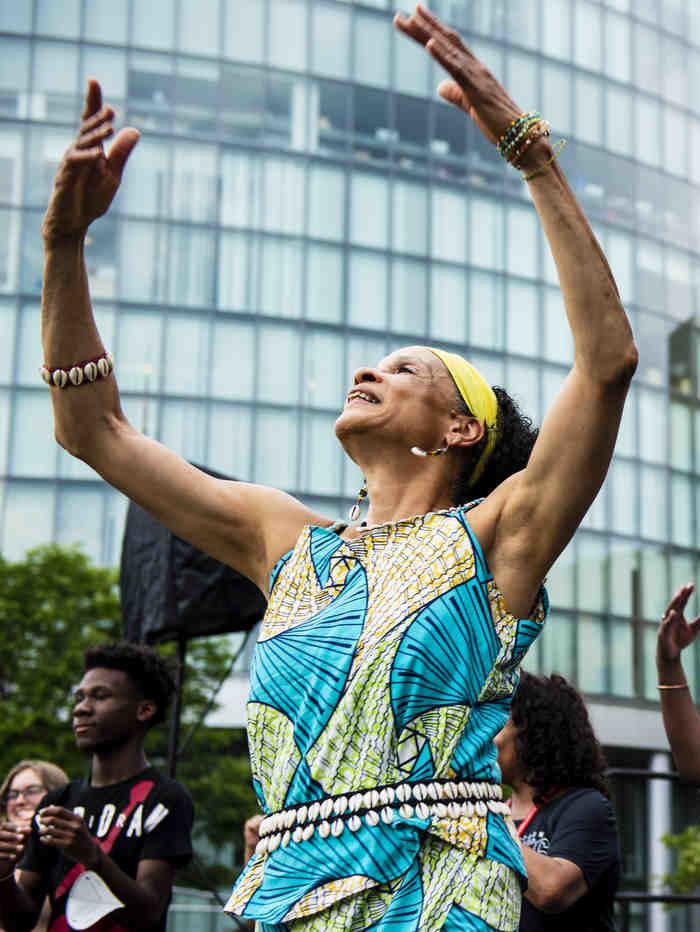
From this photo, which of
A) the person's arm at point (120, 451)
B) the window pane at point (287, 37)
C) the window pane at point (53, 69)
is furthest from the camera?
the window pane at point (287, 37)

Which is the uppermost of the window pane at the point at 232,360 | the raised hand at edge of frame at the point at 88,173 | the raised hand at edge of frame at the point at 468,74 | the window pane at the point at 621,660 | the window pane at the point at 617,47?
the window pane at the point at 617,47

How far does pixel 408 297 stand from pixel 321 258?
2.35 m

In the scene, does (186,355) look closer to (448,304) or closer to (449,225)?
(448,304)

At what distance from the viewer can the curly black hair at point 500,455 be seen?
2707 mm

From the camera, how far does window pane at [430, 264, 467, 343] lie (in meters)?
31.6

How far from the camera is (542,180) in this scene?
2.29 metres

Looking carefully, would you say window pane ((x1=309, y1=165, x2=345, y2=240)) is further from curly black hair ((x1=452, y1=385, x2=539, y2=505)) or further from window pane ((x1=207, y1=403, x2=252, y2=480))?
curly black hair ((x1=452, y1=385, x2=539, y2=505))

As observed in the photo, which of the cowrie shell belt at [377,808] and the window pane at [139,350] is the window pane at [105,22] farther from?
the cowrie shell belt at [377,808]

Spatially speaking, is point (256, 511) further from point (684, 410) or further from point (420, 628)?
point (684, 410)

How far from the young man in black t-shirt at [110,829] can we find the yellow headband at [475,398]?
1663mm

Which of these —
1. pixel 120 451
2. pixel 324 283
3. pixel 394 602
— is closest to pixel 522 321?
pixel 324 283

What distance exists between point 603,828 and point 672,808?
29602 mm

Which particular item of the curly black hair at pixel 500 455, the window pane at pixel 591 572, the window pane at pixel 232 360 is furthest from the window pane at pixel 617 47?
the curly black hair at pixel 500 455

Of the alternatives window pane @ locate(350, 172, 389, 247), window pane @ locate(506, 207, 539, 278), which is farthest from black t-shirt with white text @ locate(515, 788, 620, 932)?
window pane @ locate(506, 207, 539, 278)
